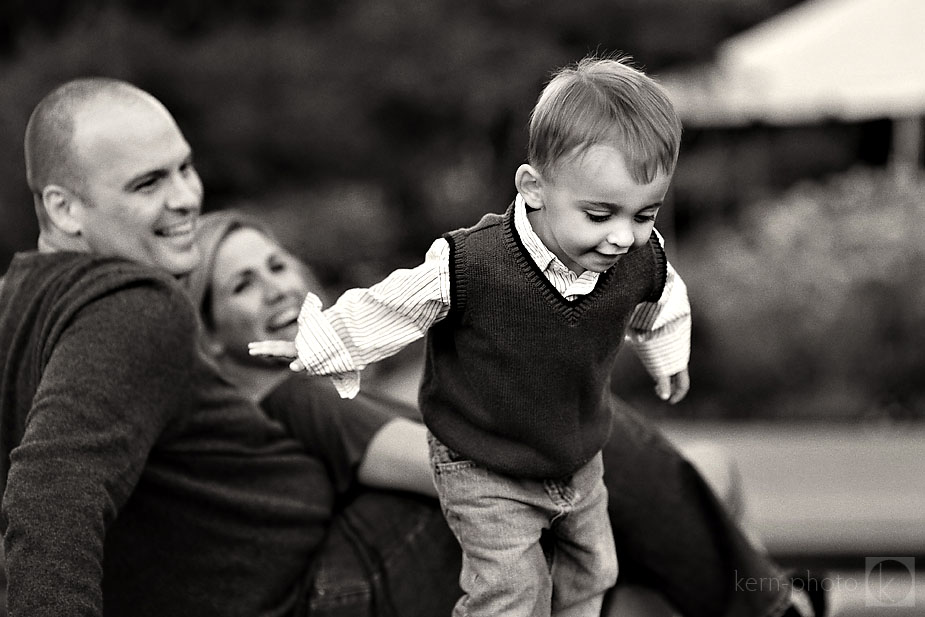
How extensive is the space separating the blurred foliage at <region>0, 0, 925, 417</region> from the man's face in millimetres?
4798

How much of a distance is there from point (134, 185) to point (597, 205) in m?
0.98

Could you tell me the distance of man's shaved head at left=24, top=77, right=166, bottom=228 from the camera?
7.88ft

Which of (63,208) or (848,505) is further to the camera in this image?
(848,505)

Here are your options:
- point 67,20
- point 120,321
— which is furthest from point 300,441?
point 67,20

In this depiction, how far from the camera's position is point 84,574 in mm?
1954

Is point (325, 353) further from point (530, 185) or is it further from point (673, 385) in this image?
point (673, 385)

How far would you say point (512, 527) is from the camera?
2.12 metres

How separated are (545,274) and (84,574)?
2.74 feet

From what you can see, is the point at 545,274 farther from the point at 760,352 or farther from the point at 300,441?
the point at 760,352

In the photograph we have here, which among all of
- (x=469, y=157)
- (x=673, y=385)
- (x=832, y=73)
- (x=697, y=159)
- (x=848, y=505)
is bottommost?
(x=469, y=157)

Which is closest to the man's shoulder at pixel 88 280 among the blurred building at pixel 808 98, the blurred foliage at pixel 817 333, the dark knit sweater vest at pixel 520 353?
the dark knit sweater vest at pixel 520 353

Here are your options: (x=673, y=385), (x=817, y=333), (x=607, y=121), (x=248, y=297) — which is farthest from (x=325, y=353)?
(x=817, y=333)

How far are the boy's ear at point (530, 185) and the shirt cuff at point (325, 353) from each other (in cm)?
37

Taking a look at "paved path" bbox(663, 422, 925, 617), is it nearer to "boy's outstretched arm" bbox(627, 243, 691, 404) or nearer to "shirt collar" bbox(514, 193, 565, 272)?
"boy's outstretched arm" bbox(627, 243, 691, 404)
